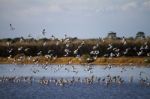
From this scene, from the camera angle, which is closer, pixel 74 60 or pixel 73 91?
pixel 73 91

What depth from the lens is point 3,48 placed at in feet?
230

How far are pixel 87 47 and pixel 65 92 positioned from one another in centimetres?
3515

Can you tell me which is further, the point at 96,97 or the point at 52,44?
the point at 52,44

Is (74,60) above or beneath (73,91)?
above

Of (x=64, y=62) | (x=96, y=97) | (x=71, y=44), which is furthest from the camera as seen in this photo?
(x=71, y=44)

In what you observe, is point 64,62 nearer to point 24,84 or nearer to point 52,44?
point 52,44

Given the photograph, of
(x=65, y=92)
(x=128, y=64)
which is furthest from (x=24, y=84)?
(x=128, y=64)

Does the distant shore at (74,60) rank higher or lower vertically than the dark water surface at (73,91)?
higher

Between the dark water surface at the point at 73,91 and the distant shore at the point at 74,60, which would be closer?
the dark water surface at the point at 73,91

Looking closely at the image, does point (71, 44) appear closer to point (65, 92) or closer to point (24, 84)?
point (24, 84)

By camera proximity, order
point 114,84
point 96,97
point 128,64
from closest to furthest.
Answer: point 96,97 → point 114,84 → point 128,64

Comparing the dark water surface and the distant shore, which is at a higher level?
the distant shore

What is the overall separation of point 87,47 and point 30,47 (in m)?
8.19

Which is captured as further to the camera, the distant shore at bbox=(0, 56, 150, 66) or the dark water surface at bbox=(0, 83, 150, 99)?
the distant shore at bbox=(0, 56, 150, 66)
